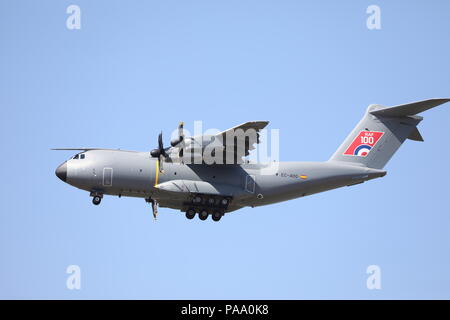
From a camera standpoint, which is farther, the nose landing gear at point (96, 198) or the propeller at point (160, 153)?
the nose landing gear at point (96, 198)

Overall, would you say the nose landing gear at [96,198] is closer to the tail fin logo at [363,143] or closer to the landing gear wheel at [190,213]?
the landing gear wheel at [190,213]

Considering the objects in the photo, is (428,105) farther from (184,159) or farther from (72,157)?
(72,157)

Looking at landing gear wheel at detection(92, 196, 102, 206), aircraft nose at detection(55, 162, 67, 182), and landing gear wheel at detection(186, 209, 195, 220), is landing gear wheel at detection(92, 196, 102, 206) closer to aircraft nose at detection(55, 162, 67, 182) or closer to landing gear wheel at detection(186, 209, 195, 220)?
aircraft nose at detection(55, 162, 67, 182)

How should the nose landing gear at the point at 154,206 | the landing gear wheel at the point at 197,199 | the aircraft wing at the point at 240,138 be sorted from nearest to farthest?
the aircraft wing at the point at 240,138
the landing gear wheel at the point at 197,199
the nose landing gear at the point at 154,206

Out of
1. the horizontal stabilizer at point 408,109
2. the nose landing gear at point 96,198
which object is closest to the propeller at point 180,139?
the nose landing gear at point 96,198

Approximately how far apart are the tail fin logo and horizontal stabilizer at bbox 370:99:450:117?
1.80 ft

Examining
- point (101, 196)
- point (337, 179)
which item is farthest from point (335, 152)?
point (101, 196)

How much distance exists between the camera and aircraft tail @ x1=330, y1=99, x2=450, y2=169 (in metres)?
20.6

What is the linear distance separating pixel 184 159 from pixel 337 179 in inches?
159

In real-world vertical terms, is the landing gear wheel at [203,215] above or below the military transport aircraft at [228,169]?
below

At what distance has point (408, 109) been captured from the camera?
20.4 m

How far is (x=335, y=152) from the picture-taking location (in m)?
20.7

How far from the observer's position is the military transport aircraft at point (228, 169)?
61.9 feet


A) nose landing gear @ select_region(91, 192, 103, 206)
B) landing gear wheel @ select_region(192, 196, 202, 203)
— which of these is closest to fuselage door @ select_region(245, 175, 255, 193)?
landing gear wheel @ select_region(192, 196, 202, 203)
